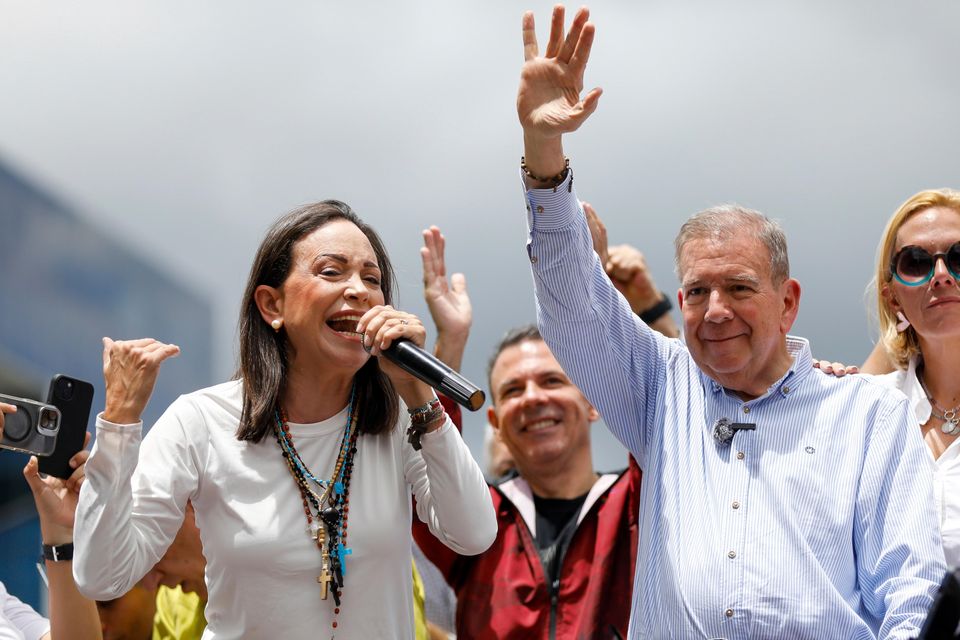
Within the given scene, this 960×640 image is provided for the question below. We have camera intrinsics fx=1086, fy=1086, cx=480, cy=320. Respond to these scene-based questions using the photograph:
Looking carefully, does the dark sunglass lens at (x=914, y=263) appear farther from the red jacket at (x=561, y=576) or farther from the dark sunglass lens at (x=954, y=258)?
the red jacket at (x=561, y=576)

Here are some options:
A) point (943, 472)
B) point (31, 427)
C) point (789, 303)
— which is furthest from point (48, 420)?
point (943, 472)

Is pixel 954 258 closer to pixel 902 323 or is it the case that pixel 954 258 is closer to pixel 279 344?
pixel 902 323

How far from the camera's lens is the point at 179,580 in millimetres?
4184

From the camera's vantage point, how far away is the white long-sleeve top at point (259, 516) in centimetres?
276

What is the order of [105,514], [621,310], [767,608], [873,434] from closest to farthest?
1. [105,514]
2. [767,608]
3. [873,434]
4. [621,310]

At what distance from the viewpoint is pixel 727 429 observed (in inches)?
125

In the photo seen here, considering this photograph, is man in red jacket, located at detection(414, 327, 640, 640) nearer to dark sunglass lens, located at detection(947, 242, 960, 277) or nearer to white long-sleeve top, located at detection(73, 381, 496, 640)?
white long-sleeve top, located at detection(73, 381, 496, 640)

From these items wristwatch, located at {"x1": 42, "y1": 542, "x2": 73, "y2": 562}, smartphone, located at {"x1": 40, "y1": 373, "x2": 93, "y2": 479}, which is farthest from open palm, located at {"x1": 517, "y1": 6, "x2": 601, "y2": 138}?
wristwatch, located at {"x1": 42, "y1": 542, "x2": 73, "y2": 562}

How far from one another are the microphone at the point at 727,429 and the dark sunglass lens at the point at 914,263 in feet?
2.67

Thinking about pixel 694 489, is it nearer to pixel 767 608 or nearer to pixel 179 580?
pixel 767 608

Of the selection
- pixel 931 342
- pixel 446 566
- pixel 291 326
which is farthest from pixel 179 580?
pixel 931 342

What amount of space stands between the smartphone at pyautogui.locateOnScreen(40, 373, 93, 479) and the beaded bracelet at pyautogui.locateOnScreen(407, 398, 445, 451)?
918 millimetres

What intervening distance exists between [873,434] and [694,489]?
0.53m

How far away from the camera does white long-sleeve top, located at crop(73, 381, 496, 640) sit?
9.04 feet
